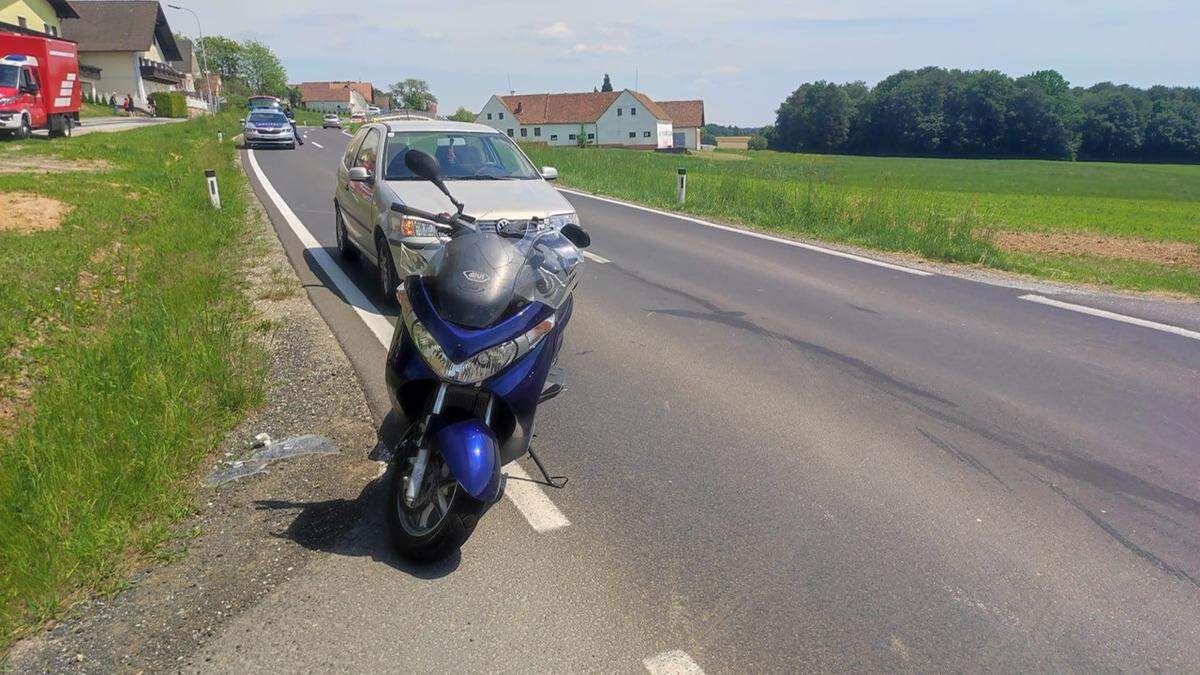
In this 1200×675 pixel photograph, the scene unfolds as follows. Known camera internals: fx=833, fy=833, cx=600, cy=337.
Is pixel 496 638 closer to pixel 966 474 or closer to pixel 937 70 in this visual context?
pixel 966 474

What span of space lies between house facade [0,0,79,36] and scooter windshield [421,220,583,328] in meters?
51.8

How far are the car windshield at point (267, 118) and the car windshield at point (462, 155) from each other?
27.5 metres

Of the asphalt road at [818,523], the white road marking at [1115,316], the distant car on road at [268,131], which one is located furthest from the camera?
the distant car on road at [268,131]

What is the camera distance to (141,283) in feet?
30.0

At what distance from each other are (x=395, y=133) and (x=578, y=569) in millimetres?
6791

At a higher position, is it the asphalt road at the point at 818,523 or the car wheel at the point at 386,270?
the car wheel at the point at 386,270

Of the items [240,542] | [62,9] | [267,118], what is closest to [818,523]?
[240,542]

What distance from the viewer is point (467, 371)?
3.43m

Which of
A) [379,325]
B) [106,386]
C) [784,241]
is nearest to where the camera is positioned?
[106,386]

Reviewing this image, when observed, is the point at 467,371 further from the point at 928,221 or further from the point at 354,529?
the point at 928,221

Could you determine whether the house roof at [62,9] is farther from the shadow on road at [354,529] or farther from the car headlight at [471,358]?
the car headlight at [471,358]

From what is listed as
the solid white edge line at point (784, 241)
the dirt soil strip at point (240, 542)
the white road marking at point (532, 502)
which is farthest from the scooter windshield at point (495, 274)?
the solid white edge line at point (784, 241)

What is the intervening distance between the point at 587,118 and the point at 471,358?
116865 millimetres

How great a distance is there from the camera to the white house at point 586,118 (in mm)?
113312
